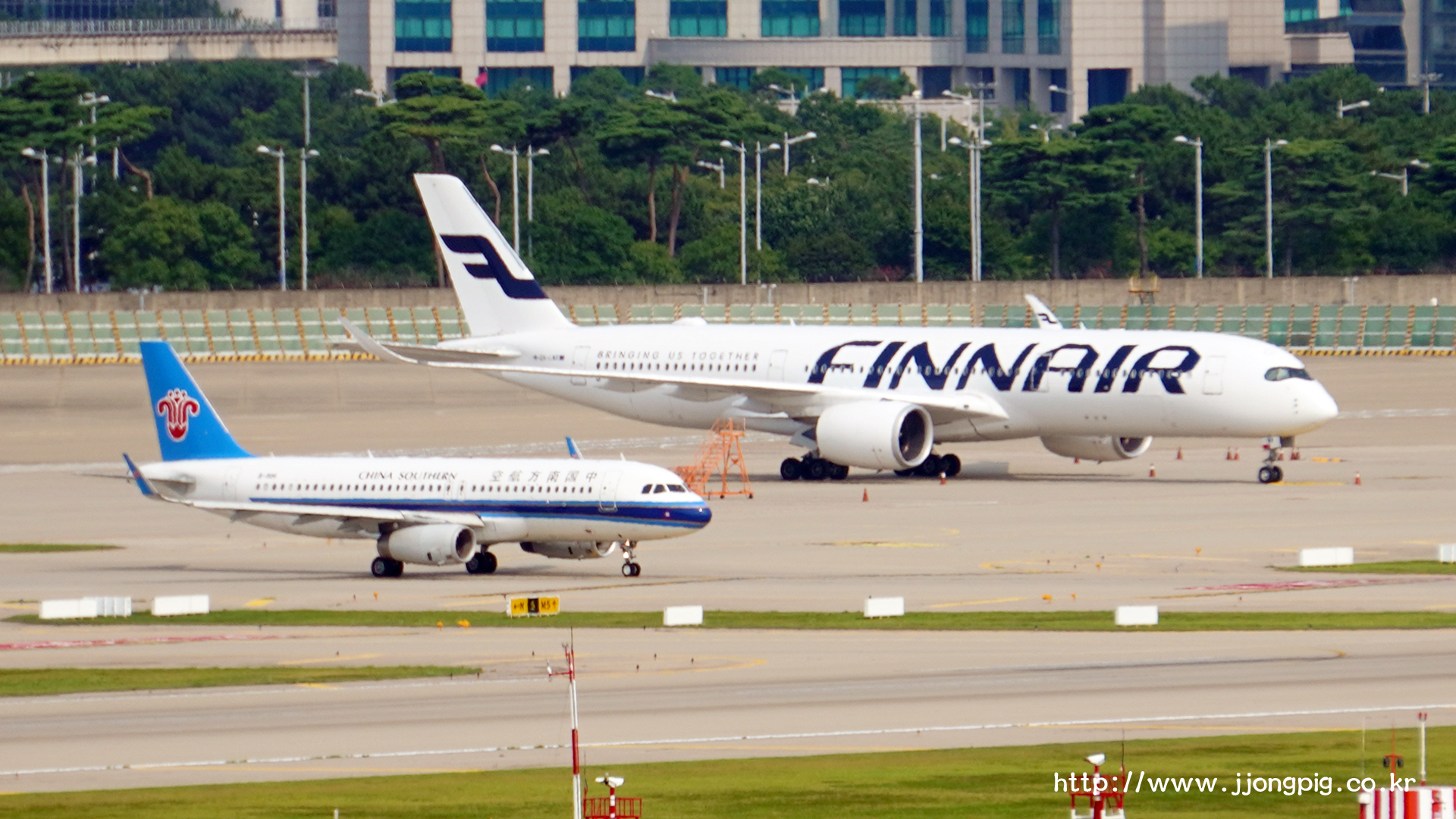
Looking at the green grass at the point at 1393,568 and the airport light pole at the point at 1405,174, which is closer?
the green grass at the point at 1393,568

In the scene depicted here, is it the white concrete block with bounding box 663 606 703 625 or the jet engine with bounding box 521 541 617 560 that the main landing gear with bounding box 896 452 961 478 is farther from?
the white concrete block with bounding box 663 606 703 625

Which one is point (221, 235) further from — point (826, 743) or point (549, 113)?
point (826, 743)

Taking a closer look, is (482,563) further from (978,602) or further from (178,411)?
(978,602)

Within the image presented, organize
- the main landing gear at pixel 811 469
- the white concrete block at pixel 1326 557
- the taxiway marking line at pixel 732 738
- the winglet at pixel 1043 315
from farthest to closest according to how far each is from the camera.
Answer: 1. the winglet at pixel 1043 315
2. the main landing gear at pixel 811 469
3. the white concrete block at pixel 1326 557
4. the taxiway marking line at pixel 732 738

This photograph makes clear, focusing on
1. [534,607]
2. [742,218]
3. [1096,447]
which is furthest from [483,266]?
[742,218]

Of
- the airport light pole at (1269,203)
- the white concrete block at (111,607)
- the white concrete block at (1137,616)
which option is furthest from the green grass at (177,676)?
the airport light pole at (1269,203)

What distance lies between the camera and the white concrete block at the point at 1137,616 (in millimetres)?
43844

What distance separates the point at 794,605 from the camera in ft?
158

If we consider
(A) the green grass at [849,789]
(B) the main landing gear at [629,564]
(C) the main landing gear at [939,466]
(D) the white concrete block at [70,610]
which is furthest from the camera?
(C) the main landing gear at [939,466]

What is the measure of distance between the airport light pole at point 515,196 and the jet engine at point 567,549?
85837 mm

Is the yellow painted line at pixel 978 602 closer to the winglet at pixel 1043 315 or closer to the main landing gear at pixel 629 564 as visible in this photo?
the main landing gear at pixel 629 564

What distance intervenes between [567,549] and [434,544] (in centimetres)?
312

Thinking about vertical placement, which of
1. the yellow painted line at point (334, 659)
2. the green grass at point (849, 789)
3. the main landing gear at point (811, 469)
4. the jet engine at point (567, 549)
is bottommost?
the green grass at point (849, 789)

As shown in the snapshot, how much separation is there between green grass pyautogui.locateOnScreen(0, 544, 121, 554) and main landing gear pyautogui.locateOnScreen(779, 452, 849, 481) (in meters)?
22.0
